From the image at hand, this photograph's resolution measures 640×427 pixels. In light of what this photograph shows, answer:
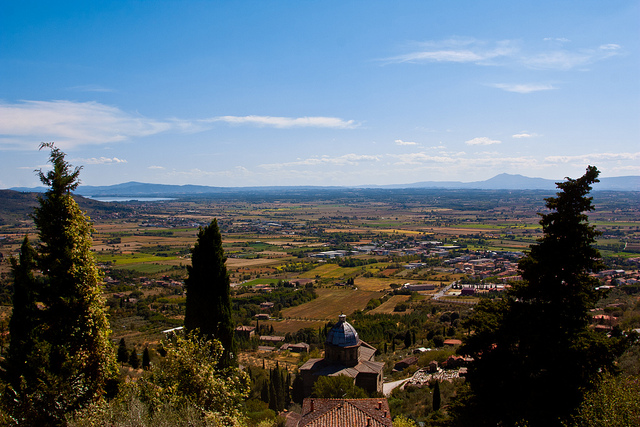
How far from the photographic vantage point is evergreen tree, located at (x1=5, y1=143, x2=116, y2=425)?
494 inches

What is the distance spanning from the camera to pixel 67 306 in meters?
12.9

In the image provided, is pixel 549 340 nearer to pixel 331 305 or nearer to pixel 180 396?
pixel 180 396

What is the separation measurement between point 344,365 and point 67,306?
19998mm

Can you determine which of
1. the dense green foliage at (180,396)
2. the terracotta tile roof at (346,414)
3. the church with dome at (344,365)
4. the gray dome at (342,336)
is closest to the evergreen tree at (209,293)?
the terracotta tile roof at (346,414)

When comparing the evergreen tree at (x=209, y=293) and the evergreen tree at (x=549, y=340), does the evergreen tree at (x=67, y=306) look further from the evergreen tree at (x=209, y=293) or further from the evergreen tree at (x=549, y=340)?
the evergreen tree at (x=549, y=340)

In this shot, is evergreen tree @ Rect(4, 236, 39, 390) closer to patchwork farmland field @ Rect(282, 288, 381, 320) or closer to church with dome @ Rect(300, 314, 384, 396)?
church with dome @ Rect(300, 314, 384, 396)

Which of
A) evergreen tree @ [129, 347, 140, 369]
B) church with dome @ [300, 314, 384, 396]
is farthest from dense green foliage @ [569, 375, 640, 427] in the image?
evergreen tree @ [129, 347, 140, 369]

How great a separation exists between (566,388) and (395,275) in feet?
240

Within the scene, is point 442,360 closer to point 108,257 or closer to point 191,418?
point 191,418

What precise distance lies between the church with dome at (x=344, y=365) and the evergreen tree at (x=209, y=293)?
1183cm

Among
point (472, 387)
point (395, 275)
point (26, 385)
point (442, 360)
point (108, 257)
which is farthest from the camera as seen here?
point (108, 257)

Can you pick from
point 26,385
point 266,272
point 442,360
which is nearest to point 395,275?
point 266,272

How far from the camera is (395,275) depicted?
85.3m

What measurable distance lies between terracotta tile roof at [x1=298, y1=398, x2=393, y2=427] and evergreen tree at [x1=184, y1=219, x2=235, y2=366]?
4422mm
